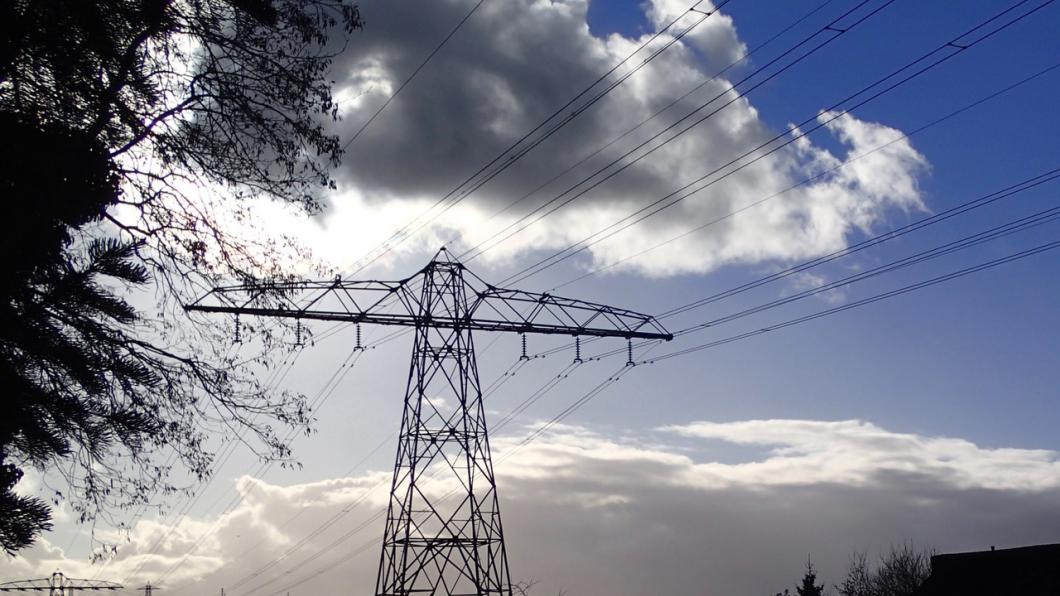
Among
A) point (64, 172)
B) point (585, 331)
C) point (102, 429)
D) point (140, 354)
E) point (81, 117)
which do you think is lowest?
point (102, 429)

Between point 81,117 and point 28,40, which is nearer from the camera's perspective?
point 28,40

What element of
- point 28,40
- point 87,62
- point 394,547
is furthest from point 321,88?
point 394,547

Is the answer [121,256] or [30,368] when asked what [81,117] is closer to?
[121,256]

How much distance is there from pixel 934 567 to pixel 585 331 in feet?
82.0

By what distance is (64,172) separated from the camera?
336 inches

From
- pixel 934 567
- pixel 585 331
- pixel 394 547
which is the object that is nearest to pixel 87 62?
pixel 394 547

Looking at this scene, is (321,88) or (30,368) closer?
(30,368)

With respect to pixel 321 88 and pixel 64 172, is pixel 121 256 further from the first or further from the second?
pixel 321 88

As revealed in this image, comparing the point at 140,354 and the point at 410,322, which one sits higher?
the point at 410,322

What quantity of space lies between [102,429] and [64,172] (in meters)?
2.21

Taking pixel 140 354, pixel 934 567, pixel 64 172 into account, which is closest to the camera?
pixel 64 172

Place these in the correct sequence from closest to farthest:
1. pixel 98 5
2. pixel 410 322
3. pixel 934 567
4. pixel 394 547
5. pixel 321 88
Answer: pixel 98 5 → pixel 321 88 → pixel 394 547 → pixel 410 322 → pixel 934 567

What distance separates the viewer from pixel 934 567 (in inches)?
2051

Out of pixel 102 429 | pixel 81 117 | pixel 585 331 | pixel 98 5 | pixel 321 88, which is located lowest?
pixel 102 429
